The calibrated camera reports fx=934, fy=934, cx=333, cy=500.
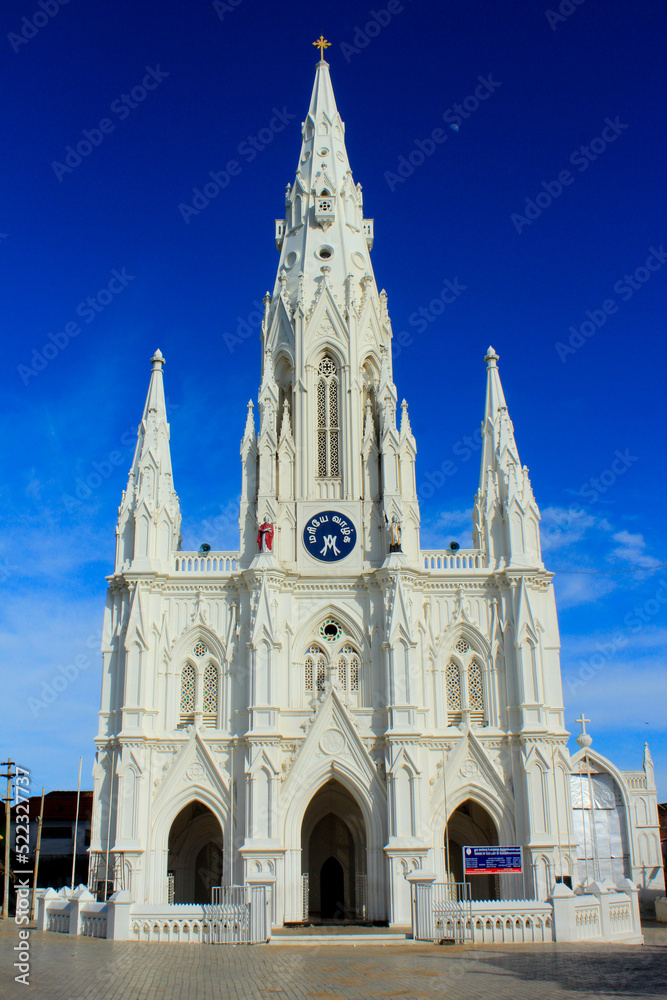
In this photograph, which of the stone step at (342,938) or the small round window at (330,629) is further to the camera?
the small round window at (330,629)

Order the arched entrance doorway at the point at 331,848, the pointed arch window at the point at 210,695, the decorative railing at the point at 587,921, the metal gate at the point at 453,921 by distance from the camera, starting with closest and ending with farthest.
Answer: the metal gate at the point at 453,921 < the decorative railing at the point at 587,921 < the pointed arch window at the point at 210,695 < the arched entrance doorway at the point at 331,848

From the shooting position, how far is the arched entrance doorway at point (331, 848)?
38.0m

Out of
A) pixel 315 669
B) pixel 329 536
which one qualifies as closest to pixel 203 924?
pixel 315 669

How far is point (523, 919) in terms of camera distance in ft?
81.3

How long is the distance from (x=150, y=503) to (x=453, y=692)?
579 inches

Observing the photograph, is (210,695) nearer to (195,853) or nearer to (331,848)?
(195,853)

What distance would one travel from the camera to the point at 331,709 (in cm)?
3600

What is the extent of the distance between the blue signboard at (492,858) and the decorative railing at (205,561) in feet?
49.5

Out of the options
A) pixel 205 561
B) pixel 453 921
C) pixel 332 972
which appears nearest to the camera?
pixel 332 972

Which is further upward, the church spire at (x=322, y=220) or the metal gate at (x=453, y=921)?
the church spire at (x=322, y=220)

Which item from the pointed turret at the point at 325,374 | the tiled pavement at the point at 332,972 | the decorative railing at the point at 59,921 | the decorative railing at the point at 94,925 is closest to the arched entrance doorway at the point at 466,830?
the pointed turret at the point at 325,374

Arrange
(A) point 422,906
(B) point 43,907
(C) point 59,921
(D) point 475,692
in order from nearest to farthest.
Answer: (A) point 422,906, (C) point 59,921, (B) point 43,907, (D) point 475,692

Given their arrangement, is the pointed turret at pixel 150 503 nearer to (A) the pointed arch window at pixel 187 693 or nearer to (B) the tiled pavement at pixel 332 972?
(A) the pointed arch window at pixel 187 693

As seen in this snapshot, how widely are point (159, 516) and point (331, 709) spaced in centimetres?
1085
